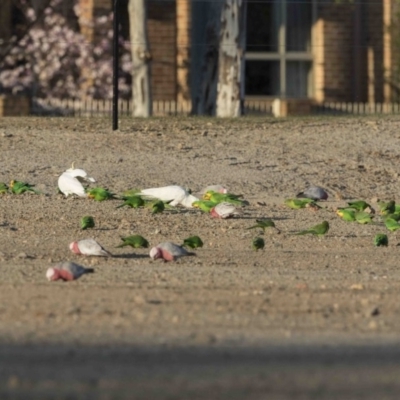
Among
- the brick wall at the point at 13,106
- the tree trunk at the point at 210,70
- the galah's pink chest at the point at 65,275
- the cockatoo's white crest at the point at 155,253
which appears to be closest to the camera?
the galah's pink chest at the point at 65,275

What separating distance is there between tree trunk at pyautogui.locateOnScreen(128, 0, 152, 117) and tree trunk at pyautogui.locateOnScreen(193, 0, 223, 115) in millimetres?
871

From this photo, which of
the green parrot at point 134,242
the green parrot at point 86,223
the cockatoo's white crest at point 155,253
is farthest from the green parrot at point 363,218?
the cockatoo's white crest at point 155,253

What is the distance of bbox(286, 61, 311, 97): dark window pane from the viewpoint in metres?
27.5

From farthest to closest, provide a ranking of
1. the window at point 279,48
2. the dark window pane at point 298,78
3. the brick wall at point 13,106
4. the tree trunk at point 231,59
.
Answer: the dark window pane at point 298,78
the window at point 279,48
the brick wall at point 13,106
the tree trunk at point 231,59

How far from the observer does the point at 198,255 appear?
9609mm

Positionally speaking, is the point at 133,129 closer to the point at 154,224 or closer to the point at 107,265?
the point at 154,224

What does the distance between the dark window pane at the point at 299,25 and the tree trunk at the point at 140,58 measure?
5.79 m

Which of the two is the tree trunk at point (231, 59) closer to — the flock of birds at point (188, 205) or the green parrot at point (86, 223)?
the flock of birds at point (188, 205)

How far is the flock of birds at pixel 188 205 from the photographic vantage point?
927 cm

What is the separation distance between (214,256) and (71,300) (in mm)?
2570

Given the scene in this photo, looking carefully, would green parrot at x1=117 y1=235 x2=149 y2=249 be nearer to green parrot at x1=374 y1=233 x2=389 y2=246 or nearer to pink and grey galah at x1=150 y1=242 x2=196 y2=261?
pink and grey galah at x1=150 y1=242 x2=196 y2=261

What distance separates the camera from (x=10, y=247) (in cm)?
1005

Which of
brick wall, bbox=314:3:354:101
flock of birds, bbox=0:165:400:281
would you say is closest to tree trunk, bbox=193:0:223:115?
brick wall, bbox=314:3:354:101

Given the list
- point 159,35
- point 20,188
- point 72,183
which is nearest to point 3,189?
point 20,188
